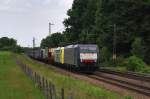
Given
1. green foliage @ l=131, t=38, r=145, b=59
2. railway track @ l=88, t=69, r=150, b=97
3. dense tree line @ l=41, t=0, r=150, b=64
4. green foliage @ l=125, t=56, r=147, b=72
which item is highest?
dense tree line @ l=41, t=0, r=150, b=64

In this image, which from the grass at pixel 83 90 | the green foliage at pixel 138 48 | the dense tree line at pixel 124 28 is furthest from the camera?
the dense tree line at pixel 124 28

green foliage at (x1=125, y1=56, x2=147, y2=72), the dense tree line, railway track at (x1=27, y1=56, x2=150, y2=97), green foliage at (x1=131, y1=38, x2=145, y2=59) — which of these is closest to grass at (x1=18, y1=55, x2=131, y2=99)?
railway track at (x1=27, y1=56, x2=150, y2=97)

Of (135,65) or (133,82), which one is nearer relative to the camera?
(133,82)

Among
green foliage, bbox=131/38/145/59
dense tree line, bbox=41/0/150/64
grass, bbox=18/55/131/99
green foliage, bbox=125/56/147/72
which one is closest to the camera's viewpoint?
grass, bbox=18/55/131/99

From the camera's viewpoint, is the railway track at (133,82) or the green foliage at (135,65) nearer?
the railway track at (133,82)

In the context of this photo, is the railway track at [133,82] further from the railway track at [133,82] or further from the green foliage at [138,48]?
the green foliage at [138,48]

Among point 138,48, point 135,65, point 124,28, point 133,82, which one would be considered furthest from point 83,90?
point 124,28

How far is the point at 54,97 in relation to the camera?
19.9 m

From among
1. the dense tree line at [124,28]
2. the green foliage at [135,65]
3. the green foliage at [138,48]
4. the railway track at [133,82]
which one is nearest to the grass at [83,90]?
the railway track at [133,82]

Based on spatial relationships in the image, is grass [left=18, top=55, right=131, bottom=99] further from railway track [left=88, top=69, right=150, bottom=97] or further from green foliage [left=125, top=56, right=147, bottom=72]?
green foliage [left=125, top=56, right=147, bottom=72]

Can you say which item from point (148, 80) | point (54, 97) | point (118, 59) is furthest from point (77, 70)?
point (54, 97)

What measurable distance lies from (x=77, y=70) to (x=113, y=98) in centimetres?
3288

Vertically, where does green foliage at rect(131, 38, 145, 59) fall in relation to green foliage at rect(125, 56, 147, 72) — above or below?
above

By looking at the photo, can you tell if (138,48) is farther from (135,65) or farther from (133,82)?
(133,82)
